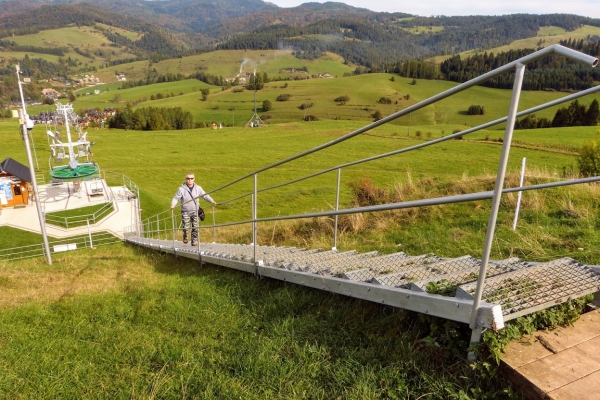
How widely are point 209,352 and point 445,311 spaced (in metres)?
1.95

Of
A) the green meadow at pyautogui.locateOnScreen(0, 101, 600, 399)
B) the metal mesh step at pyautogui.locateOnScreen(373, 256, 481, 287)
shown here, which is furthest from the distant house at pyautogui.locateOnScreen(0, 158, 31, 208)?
the metal mesh step at pyautogui.locateOnScreen(373, 256, 481, 287)

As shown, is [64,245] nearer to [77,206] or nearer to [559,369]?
[77,206]

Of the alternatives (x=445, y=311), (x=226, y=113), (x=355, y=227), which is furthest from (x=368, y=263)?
(x=226, y=113)

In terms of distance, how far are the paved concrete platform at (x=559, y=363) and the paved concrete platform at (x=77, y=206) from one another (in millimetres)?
20636

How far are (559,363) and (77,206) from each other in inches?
1088

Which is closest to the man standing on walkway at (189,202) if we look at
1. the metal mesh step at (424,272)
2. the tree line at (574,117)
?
the metal mesh step at (424,272)

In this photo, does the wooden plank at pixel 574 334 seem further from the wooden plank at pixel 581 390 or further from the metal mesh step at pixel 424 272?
the metal mesh step at pixel 424 272

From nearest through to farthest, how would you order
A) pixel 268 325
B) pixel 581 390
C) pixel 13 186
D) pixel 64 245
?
1. pixel 581 390
2. pixel 268 325
3. pixel 64 245
4. pixel 13 186

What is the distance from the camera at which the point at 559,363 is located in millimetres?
2098

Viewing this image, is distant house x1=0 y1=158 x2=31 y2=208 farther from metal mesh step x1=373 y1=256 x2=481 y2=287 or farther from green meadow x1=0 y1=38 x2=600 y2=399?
metal mesh step x1=373 y1=256 x2=481 y2=287

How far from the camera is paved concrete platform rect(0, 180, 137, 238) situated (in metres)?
20.9

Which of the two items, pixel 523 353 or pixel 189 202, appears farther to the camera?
pixel 189 202

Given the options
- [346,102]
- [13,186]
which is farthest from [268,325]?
[346,102]

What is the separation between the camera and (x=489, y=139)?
44.0 m
